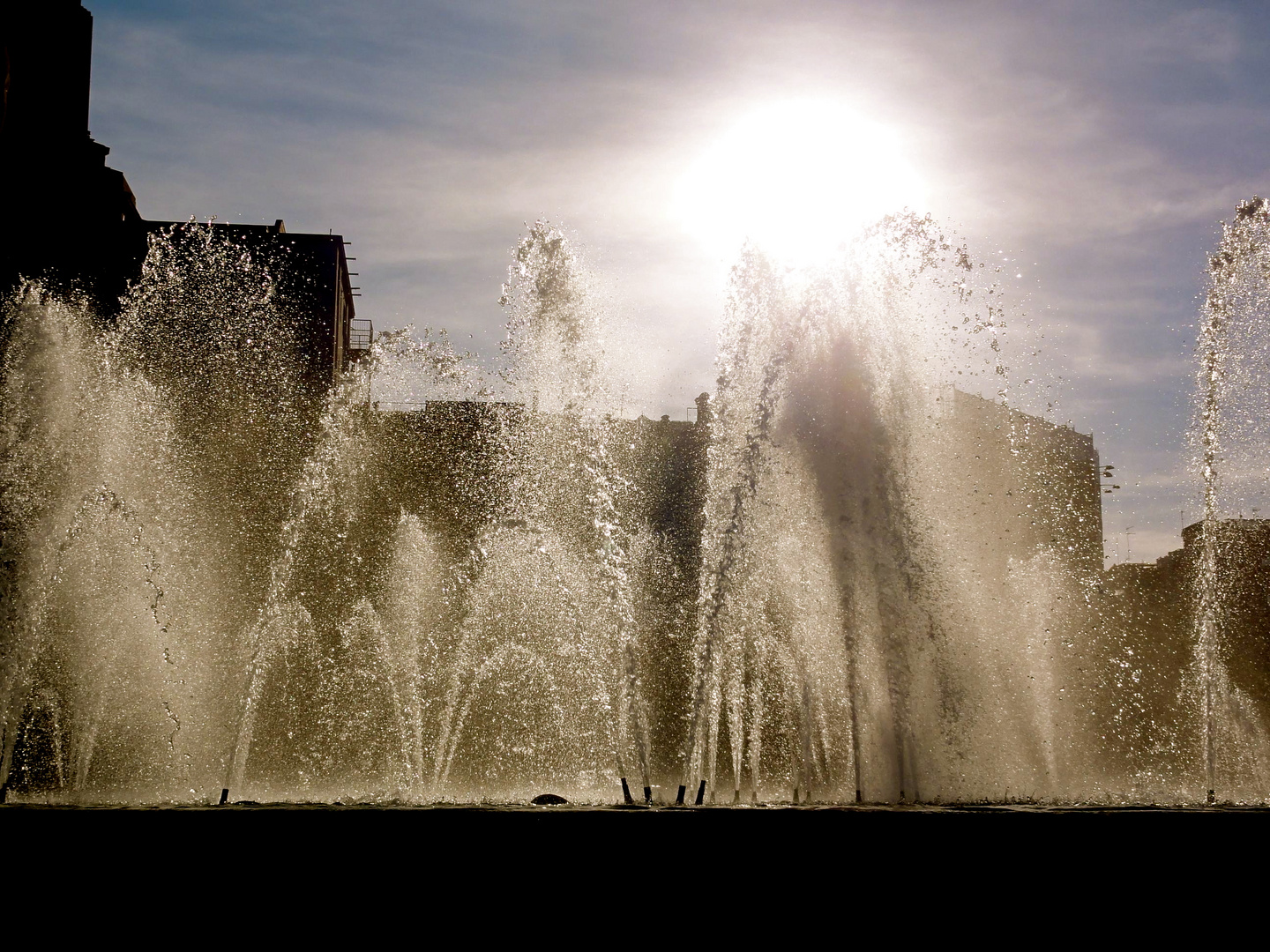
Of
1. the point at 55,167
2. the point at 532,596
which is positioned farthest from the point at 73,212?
the point at 532,596

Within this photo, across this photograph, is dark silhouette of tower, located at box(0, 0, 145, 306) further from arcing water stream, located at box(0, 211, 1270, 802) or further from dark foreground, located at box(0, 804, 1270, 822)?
dark foreground, located at box(0, 804, 1270, 822)

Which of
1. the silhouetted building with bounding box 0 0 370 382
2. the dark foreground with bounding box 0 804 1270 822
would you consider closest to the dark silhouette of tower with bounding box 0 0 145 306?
the silhouetted building with bounding box 0 0 370 382

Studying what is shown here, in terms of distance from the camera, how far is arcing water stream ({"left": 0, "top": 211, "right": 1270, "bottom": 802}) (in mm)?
10719

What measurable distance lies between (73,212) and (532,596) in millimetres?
15938

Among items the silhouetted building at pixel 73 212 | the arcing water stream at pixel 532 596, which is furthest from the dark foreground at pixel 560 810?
the silhouetted building at pixel 73 212

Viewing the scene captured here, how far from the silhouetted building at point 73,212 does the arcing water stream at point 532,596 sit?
94cm

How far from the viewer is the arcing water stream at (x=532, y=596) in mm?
10719

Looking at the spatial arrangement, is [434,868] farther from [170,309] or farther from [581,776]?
[170,309]

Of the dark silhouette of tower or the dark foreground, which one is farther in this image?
the dark silhouette of tower

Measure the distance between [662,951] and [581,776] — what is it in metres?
10.8

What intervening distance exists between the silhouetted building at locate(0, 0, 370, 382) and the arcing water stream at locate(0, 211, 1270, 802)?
94 centimetres

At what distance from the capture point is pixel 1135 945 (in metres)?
4.65

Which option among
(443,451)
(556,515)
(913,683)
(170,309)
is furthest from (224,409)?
(913,683)

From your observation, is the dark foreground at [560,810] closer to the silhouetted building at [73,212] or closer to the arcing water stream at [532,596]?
the arcing water stream at [532,596]
